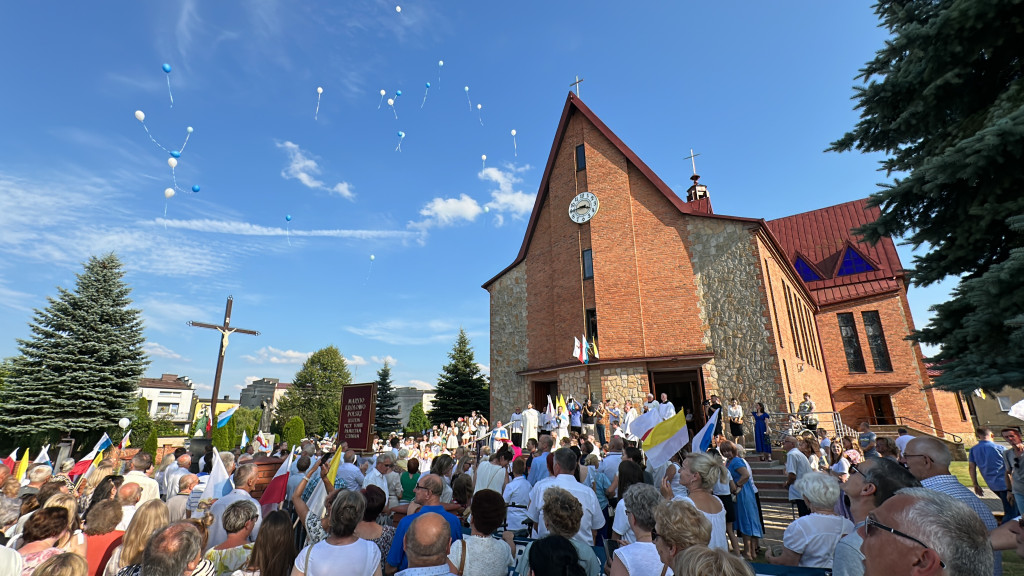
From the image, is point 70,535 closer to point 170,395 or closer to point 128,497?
point 128,497

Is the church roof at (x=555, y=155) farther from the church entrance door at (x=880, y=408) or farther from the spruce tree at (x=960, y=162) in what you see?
the church entrance door at (x=880, y=408)

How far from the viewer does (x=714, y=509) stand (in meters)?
4.30

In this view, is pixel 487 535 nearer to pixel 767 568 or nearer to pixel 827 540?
pixel 767 568

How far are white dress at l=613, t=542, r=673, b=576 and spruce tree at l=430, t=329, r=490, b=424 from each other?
33688mm

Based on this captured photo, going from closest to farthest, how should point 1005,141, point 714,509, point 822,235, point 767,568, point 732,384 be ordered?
point 767,568 → point 714,509 → point 1005,141 → point 732,384 → point 822,235

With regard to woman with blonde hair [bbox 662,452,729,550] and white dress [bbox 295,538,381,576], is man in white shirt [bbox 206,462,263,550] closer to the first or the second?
white dress [bbox 295,538,381,576]

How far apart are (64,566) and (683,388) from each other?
22.5 m

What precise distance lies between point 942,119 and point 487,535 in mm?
7988

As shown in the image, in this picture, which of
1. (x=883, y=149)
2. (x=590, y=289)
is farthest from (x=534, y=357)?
(x=883, y=149)

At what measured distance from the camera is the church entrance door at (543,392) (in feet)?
74.6

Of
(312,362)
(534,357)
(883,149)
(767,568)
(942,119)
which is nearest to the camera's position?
(767,568)

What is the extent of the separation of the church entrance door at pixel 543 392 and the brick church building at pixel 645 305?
0.07m

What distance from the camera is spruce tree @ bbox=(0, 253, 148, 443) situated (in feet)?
70.0

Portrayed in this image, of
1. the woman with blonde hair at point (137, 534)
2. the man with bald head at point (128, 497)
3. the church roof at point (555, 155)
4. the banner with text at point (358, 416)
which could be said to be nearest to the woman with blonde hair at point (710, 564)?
the woman with blonde hair at point (137, 534)
